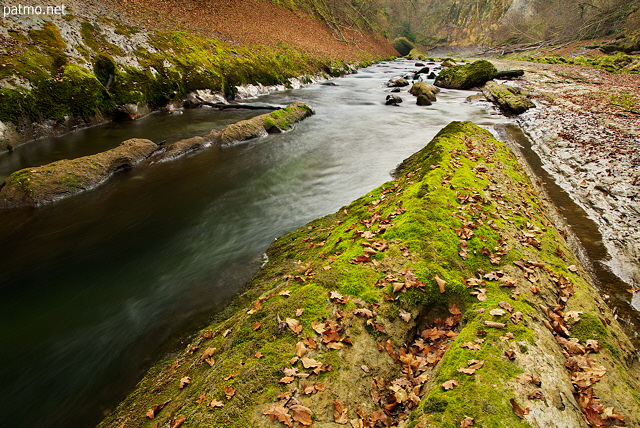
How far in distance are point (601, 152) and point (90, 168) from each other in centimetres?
1591

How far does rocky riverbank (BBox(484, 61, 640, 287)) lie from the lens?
615cm

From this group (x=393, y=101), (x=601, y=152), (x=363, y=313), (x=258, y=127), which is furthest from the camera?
(x=393, y=101)

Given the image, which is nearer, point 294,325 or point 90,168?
point 294,325

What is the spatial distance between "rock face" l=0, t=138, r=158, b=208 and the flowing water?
1.06ft

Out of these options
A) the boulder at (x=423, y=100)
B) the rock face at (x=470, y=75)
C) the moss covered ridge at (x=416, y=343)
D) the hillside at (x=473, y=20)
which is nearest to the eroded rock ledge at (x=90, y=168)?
the moss covered ridge at (x=416, y=343)

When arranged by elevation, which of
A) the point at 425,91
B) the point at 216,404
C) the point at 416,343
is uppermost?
the point at 425,91

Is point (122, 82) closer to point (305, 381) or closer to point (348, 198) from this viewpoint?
point (348, 198)

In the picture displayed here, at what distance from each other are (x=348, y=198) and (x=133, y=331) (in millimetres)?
6013

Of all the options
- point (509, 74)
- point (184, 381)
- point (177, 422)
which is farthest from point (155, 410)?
point (509, 74)

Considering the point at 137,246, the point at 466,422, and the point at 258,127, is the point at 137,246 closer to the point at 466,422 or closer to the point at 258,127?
the point at 466,422

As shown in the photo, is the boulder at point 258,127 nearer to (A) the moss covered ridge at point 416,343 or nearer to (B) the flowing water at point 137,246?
(B) the flowing water at point 137,246

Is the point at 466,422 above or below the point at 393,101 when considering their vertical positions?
below

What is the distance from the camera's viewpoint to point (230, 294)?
5258mm

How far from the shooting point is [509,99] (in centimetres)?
1733
